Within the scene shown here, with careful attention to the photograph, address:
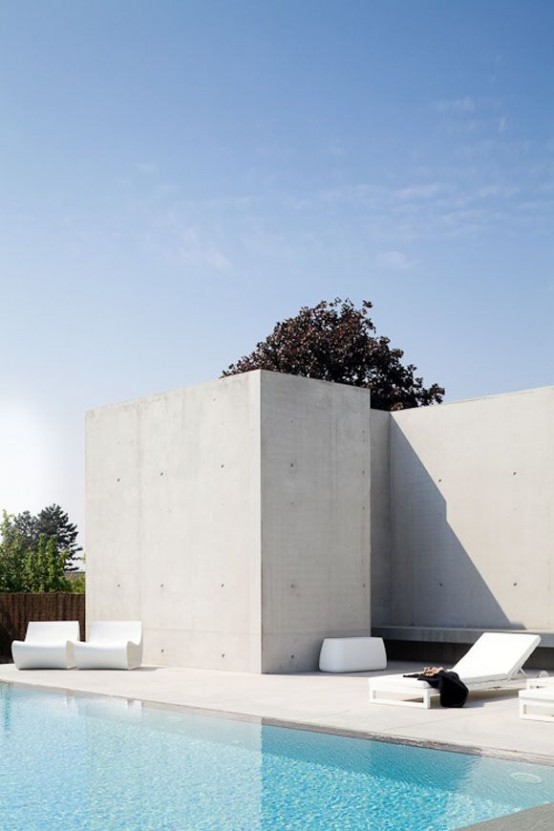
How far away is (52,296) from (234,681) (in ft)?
31.2

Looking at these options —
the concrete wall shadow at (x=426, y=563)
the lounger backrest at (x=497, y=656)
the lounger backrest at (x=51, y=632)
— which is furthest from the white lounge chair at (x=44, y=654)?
the lounger backrest at (x=497, y=656)

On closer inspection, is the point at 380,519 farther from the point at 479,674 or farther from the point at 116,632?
the point at 479,674

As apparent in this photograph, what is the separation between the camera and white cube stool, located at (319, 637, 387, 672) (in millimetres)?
14062

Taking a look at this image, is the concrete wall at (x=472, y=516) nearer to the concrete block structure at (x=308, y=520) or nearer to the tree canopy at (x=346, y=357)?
the concrete block structure at (x=308, y=520)

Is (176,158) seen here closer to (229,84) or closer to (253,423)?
(229,84)

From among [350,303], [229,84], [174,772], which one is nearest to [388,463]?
[229,84]

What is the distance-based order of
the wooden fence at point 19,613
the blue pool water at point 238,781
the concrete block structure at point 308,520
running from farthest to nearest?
the wooden fence at point 19,613 → the concrete block structure at point 308,520 → the blue pool water at point 238,781

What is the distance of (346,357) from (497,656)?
60.4ft

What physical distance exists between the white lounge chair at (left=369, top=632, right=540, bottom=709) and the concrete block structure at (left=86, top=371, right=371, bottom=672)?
3.13 metres

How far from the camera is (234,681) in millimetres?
13008

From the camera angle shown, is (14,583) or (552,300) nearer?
(552,300)

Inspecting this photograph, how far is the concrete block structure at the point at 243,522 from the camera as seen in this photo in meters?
14.1

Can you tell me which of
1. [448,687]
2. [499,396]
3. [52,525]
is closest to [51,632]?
[448,687]

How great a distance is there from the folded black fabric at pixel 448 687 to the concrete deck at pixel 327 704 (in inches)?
5.4
